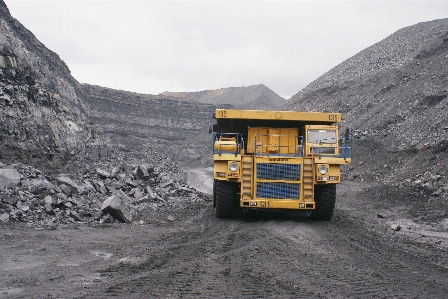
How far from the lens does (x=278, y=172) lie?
34.0ft

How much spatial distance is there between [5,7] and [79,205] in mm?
15216

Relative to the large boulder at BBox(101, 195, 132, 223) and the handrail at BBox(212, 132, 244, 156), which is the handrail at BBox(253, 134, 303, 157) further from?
the large boulder at BBox(101, 195, 132, 223)

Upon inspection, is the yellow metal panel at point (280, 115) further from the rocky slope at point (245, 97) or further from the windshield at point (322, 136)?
the rocky slope at point (245, 97)

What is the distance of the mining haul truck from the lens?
33.8ft

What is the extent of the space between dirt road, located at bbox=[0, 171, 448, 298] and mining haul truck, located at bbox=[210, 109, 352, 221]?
0.53 metres

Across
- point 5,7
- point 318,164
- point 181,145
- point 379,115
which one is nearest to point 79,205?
point 318,164

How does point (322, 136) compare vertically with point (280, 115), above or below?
below

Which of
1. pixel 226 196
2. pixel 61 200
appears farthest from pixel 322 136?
pixel 61 200

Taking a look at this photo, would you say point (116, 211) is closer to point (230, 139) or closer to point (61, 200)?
point (61, 200)

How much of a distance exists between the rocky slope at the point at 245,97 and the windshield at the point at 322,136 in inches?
2889

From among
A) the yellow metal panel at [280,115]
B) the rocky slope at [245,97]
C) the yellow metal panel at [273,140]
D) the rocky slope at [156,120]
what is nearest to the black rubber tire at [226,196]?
the yellow metal panel at [273,140]

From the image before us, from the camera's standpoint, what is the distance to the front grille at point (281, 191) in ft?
33.9

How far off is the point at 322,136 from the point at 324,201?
65.0 inches

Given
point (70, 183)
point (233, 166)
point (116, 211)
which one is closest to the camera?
point (233, 166)
